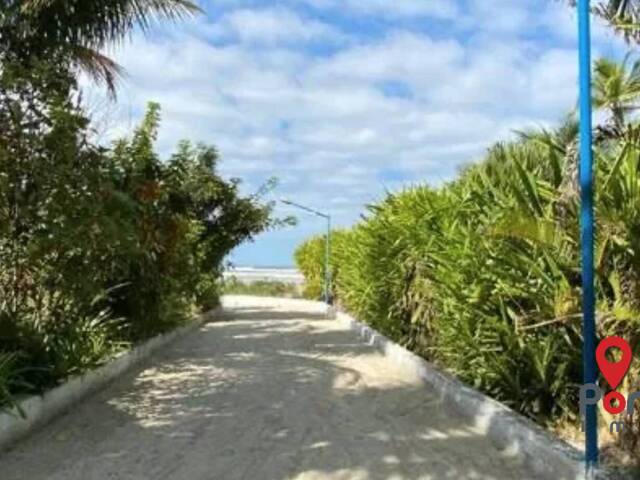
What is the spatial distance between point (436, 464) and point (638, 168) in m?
2.63

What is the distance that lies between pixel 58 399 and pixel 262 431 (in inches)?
90.2

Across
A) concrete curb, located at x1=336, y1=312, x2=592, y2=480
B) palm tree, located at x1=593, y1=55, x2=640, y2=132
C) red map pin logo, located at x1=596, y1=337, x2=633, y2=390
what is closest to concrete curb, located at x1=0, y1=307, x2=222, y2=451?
concrete curb, located at x1=336, y1=312, x2=592, y2=480

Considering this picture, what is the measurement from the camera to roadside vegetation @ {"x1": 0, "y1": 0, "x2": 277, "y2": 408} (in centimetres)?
823

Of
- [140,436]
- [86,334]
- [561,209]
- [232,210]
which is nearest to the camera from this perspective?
[561,209]

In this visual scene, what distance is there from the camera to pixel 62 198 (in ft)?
27.3

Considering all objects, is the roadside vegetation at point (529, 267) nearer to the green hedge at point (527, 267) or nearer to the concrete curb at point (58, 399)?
the green hedge at point (527, 267)

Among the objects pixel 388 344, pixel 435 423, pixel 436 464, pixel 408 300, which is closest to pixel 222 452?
pixel 436 464

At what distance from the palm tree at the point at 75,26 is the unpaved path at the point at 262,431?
4577 millimetres

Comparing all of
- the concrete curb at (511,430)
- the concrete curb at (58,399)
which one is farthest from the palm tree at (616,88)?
the concrete curb at (58,399)

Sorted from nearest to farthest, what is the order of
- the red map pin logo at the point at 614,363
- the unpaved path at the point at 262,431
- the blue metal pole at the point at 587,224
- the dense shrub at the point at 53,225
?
the blue metal pole at the point at 587,224, the red map pin logo at the point at 614,363, the unpaved path at the point at 262,431, the dense shrub at the point at 53,225

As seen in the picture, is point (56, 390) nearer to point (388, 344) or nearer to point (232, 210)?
point (388, 344)

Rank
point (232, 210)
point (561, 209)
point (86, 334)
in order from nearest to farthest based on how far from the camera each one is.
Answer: point (561, 209), point (86, 334), point (232, 210)

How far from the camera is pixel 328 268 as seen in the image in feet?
86.1

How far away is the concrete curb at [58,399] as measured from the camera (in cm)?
703
